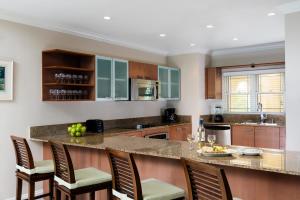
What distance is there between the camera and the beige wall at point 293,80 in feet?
11.7

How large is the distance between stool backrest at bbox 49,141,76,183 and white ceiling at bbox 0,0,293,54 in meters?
1.73

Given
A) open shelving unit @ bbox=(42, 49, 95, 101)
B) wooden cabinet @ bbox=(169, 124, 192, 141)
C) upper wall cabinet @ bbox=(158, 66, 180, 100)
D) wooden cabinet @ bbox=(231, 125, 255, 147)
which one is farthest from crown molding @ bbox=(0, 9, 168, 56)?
wooden cabinet @ bbox=(231, 125, 255, 147)

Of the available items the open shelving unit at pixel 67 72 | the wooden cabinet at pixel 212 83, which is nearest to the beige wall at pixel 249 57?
the wooden cabinet at pixel 212 83

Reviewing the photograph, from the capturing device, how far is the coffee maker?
6645 mm

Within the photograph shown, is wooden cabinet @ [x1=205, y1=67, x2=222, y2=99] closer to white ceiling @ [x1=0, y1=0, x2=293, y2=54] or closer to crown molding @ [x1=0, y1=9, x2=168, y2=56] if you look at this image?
white ceiling @ [x1=0, y1=0, x2=293, y2=54]

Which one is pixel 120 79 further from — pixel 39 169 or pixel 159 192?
pixel 159 192

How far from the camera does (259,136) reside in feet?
20.1

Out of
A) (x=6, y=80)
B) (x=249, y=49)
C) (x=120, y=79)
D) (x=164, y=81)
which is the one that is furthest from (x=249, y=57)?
(x=6, y=80)

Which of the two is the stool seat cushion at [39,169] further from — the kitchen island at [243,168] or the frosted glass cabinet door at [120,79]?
the frosted glass cabinet door at [120,79]

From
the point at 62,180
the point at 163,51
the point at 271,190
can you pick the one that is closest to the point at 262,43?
the point at 163,51

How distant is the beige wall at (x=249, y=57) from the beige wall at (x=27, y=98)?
10.8 feet

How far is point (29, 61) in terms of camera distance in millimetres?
4117

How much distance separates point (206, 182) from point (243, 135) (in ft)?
15.8

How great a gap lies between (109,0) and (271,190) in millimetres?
2589
